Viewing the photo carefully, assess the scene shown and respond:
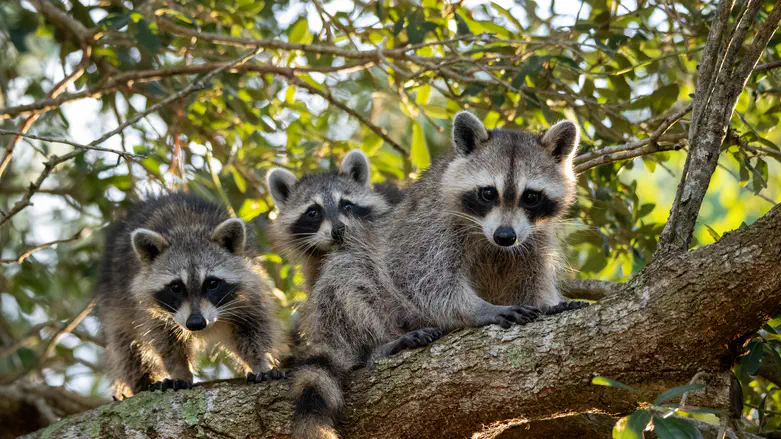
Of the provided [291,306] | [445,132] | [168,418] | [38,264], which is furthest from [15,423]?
[445,132]

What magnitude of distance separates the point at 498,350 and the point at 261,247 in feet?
10.1

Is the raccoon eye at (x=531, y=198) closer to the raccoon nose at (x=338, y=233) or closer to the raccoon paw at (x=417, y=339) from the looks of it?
the raccoon paw at (x=417, y=339)

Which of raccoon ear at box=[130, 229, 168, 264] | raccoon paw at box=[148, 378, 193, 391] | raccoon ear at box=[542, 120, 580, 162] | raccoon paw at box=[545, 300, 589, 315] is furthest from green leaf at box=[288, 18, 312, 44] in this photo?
raccoon paw at box=[545, 300, 589, 315]

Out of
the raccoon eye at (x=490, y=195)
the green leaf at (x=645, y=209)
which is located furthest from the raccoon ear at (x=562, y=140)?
the green leaf at (x=645, y=209)

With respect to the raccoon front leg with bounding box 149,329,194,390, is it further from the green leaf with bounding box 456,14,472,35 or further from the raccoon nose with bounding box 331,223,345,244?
the green leaf with bounding box 456,14,472,35

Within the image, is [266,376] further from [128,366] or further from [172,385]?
[128,366]

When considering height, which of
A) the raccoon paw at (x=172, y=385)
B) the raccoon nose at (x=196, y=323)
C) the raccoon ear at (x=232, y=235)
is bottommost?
the raccoon paw at (x=172, y=385)

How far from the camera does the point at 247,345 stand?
16.8 ft

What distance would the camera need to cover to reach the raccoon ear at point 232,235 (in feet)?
17.8

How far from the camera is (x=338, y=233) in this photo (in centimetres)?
528

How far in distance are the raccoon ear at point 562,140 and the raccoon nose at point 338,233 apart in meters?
1.52

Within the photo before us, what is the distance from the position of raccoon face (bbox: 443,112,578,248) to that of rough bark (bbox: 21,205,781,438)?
86 cm

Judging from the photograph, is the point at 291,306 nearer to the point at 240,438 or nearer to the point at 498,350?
the point at 240,438

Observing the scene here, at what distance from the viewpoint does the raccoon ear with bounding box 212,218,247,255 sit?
5430mm
